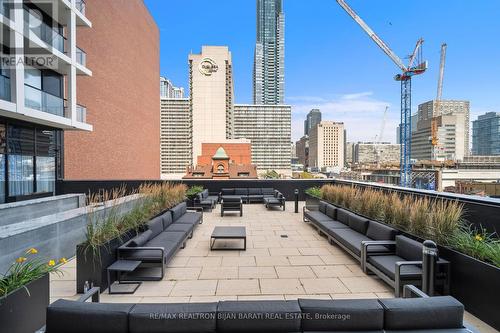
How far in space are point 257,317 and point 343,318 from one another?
0.65m

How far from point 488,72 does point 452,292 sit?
12920 cm

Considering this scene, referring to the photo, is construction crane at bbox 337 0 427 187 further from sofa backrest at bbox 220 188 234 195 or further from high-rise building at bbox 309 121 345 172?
high-rise building at bbox 309 121 345 172

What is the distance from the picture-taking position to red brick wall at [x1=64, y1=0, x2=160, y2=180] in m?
17.1

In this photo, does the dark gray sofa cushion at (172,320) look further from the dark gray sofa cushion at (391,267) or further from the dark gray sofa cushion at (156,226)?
the dark gray sofa cushion at (156,226)

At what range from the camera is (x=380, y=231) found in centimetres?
493

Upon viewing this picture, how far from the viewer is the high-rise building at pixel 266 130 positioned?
11544cm

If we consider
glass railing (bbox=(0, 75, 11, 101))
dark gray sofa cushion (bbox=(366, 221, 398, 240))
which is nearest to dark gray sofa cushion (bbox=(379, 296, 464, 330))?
dark gray sofa cushion (bbox=(366, 221, 398, 240))

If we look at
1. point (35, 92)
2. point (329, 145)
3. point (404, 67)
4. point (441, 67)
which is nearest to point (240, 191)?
point (35, 92)

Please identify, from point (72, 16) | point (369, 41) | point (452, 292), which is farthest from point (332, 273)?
point (369, 41)

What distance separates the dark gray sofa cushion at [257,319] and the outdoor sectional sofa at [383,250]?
2.32 metres

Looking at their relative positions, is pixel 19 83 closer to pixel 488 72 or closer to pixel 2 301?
pixel 2 301

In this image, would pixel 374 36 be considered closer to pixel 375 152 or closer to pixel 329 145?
pixel 329 145

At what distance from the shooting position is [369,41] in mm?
56688

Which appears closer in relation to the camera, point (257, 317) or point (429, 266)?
point (257, 317)
